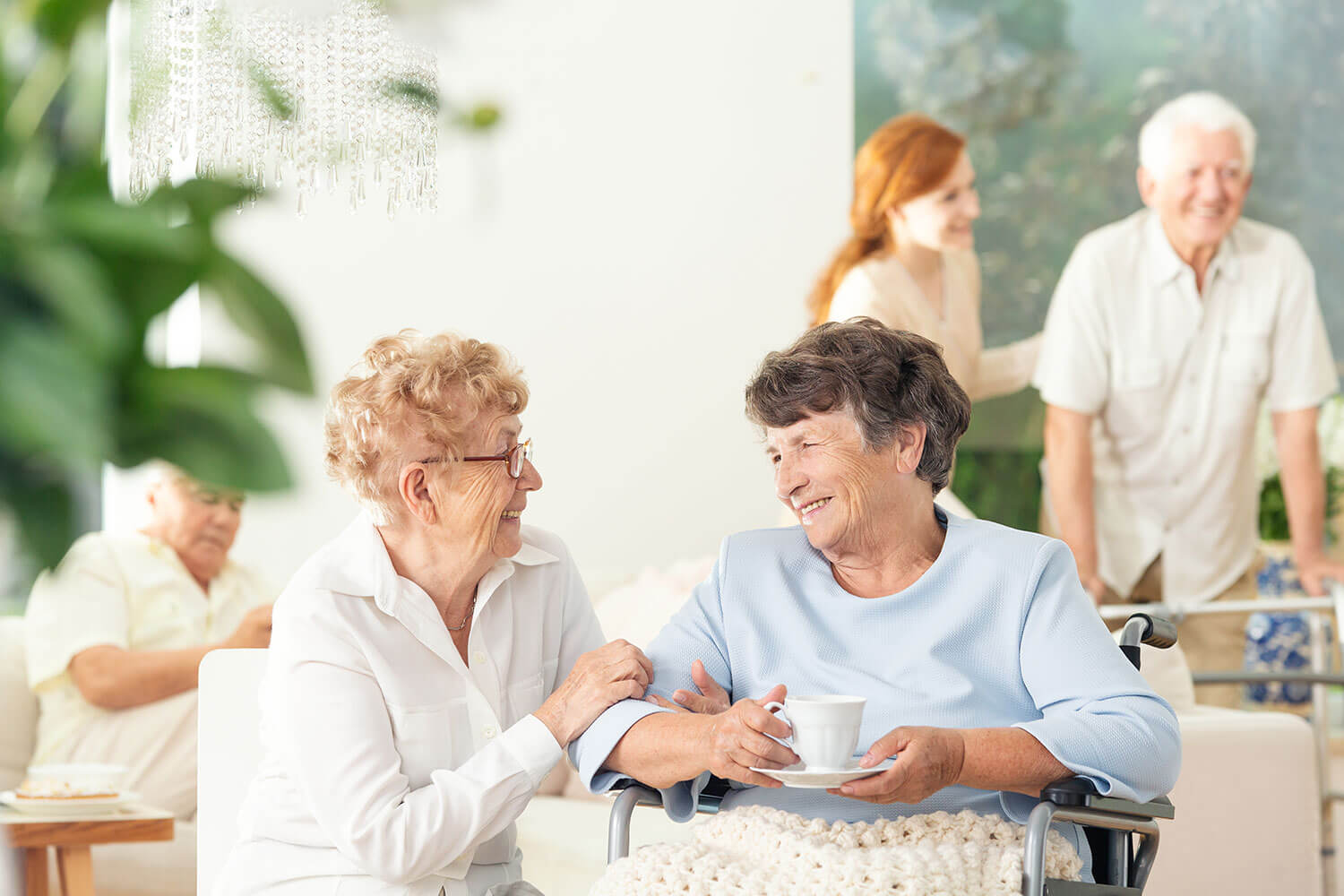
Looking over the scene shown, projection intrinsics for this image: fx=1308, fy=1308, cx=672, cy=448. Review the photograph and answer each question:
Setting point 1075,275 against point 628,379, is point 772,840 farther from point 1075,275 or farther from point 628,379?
point 1075,275

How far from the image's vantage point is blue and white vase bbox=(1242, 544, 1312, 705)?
4.29 meters

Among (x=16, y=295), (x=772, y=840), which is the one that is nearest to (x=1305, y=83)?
(x=772, y=840)

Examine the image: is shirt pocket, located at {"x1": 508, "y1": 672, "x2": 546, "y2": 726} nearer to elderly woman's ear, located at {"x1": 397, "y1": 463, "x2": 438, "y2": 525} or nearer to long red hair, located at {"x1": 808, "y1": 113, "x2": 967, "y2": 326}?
elderly woman's ear, located at {"x1": 397, "y1": 463, "x2": 438, "y2": 525}

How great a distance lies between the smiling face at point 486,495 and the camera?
1677 mm

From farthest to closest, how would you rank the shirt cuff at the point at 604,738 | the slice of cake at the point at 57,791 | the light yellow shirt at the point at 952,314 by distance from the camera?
the light yellow shirt at the point at 952,314, the slice of cake at the point at 57,791, the shirt cuff at the point at 604,738

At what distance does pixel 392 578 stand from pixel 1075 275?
3.38 metres

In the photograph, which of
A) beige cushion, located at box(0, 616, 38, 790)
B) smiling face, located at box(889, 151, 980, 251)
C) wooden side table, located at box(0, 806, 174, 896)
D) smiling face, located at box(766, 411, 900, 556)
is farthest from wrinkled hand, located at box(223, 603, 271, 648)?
smiling face, located at box(889, 151, 980, 251)

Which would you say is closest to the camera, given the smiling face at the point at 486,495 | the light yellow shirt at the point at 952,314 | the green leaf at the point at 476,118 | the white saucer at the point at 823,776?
the green leaf at the point at 476,118

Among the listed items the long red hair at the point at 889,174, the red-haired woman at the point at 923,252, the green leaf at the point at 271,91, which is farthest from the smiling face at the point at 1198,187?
the green leaf at the point at 271,91

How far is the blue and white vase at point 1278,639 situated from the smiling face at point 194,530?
10.5 ft

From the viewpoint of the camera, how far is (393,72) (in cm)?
264

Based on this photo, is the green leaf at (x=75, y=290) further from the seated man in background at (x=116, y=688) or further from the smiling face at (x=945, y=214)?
the smiling face at (x=945, y=214)

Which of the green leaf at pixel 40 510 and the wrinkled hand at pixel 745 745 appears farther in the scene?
the wrinkled hand at pixel 745 745

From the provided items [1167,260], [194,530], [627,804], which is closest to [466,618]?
[627,804]
